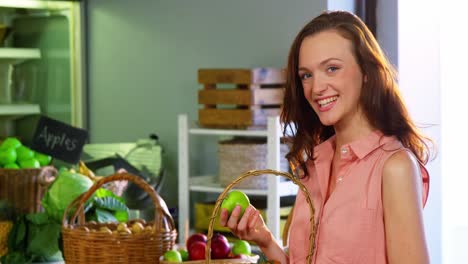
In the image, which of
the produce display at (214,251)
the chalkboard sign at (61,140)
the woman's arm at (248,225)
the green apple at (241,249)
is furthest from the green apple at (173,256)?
the chalkboard sign at (61,140)

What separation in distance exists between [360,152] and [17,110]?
3405 millimetres

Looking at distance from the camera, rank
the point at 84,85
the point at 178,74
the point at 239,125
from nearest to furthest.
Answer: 1. the point at 239,125
2. the point at 178,74
3. the point at 84,85

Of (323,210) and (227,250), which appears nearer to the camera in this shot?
(323,210)

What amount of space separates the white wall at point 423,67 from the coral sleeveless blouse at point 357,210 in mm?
2258

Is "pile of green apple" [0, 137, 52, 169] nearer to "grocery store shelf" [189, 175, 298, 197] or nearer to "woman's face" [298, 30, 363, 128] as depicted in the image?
"grocery store shelf" [189, 175, 298, 197]

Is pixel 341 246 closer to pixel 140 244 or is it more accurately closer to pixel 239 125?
pixel 140 244

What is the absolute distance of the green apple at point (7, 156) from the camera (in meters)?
3.78

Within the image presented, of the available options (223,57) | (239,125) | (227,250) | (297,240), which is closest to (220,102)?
(239,125)

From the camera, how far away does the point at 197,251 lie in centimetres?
270

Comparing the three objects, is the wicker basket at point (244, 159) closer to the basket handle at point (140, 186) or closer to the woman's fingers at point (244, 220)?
the basket handle at point (140, 186)

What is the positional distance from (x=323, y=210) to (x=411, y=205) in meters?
0.20

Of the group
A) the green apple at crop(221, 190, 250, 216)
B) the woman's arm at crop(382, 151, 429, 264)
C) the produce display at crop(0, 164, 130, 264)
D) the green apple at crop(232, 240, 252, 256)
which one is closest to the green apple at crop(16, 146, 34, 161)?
the produce display at crop(0, 164, 130, 264)

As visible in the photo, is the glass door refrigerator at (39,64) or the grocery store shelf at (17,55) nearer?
the grocery store shelf at (17,55)

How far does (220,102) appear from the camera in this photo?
13.6 ft
